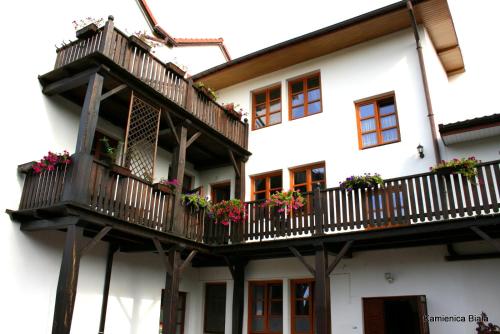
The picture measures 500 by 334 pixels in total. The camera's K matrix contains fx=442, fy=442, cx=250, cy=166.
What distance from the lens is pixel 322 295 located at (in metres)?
10.0

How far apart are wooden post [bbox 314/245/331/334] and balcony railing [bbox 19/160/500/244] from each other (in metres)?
0.61

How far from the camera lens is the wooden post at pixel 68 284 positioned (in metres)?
7.84

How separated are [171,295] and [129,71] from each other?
528cm

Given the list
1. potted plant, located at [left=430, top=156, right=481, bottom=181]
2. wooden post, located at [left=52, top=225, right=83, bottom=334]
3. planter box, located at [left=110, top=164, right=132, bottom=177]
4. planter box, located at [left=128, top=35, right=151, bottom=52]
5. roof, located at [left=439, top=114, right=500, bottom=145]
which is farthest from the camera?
planter box, located at [left=128, top=35, right=151, bottom=52]

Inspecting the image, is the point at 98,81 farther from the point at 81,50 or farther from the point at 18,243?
the point at 18,243

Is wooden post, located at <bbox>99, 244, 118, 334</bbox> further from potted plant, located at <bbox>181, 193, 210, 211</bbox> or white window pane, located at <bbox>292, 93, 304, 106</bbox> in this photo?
white window pane, located at <bbox>292, 93, 304, 106</bbox>

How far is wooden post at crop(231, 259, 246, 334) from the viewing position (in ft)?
41.5

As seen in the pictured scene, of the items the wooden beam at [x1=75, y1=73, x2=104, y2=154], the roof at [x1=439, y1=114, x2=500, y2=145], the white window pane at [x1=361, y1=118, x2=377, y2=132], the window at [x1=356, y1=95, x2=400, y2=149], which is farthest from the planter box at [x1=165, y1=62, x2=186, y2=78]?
the roof at [x1=439, y1=114, x2=500, y2=145]

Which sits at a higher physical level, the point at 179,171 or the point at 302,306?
the point at 179,171

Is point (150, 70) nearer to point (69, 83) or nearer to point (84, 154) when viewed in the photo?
point (69, 83)

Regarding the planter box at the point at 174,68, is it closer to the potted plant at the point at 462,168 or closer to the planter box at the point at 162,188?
the planter box at the point at 162,188

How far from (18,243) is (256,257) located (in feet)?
20.7

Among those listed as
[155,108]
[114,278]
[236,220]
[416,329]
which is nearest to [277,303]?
[236,220]

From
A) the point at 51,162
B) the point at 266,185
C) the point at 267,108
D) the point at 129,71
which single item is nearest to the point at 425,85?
the point at 267,108
